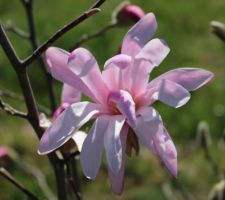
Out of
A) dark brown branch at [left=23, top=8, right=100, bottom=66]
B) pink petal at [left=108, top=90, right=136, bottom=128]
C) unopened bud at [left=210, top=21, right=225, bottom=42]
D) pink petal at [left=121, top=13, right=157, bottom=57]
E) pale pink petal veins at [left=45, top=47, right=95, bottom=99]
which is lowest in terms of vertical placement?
unopened bud at [left=210, top=21, right=225, bottom=42]

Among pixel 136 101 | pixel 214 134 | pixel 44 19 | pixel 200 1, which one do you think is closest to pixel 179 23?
pixel 200 1

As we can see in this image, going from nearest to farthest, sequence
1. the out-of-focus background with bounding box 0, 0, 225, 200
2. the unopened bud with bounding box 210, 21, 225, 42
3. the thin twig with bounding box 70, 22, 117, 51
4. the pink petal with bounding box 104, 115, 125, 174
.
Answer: the pink petal with bounding box 104, 115, 125, 174, the unopened bud with bounding box 210, 21, 225, 42, the thin twig with bounding box 70, 22, 117, 51, the out-of-focus background with bounding box 0, 0, 225, 200

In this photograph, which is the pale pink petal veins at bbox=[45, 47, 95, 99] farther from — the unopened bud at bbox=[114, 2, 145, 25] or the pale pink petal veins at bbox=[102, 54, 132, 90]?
the unopened bud at bbox=[114, 2, 145, 25]

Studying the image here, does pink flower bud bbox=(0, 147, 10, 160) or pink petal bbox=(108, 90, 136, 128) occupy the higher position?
pink petal bbox=(108, 90, 136, 128)

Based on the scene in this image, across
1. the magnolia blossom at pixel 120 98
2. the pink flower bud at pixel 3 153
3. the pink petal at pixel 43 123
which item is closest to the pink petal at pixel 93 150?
the magnolia blossom at pixel 120 98

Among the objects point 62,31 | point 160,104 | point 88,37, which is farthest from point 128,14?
point 160,104

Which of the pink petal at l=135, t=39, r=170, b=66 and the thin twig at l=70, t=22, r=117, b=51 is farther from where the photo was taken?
the thin twig at l=70, t=22, r=117, b=51

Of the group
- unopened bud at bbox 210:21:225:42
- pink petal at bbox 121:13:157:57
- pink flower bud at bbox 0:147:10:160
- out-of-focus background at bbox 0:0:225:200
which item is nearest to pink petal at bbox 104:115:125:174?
pink petal at bbox 121:13:157:57

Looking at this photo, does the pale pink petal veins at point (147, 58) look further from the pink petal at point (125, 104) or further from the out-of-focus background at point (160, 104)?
the out-of-focus background at point (160, 104)

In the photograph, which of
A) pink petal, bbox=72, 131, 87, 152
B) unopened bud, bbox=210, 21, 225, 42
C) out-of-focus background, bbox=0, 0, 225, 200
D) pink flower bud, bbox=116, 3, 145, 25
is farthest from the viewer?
out-of-focus background, bbox=0, 0, 225, 200
